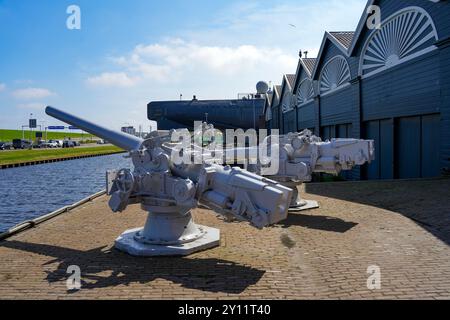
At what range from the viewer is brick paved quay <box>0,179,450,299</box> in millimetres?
4742

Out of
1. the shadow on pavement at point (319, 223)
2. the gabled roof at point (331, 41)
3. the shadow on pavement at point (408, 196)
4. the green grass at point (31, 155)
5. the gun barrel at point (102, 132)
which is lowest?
the shadow on pavement at point (319, 223)

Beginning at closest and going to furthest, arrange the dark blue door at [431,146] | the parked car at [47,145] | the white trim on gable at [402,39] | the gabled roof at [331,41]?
the dark blue door at [431,146] < the white trim on gable at [402,39] < the gabled roof at [331,41] < the parked car at [47,145]

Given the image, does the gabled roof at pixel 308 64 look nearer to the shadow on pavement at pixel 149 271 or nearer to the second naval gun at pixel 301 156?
the second naval gun at pixel 301 156

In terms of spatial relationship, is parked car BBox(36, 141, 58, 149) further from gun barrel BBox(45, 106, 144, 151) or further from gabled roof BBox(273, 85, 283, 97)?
gun barrel BBox(45, 106, 144, 151)

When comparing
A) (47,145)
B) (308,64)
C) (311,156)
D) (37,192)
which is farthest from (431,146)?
(47,145)

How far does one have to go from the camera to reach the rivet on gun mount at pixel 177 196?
534 centimetres

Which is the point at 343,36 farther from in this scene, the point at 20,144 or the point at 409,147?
the point at 20,144

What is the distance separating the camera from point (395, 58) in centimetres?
1433

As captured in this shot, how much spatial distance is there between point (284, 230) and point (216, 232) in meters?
1.46

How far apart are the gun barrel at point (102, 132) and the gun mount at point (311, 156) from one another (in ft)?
11.1

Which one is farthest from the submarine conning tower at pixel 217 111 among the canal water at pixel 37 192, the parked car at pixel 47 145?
the parked car at pixel 47 145

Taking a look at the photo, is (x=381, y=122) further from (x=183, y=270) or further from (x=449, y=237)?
(x=183, y=270)

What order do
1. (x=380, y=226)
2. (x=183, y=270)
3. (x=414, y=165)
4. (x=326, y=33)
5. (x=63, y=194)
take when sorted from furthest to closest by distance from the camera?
(x=326, y=33) < (x=63, y=194) < (x=414, y=165) < (x=380, y=226) < (x=183, y=270)
